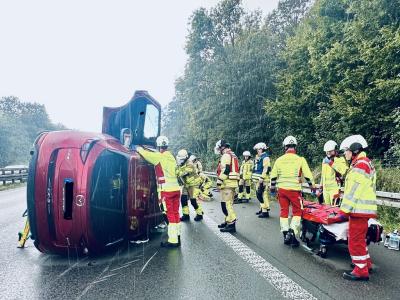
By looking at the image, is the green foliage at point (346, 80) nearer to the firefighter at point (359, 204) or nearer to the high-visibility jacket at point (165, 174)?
the firefighter at point (359, 204)

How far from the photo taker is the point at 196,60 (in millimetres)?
30578

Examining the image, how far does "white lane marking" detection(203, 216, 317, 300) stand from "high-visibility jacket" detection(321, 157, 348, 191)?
2.56 metres

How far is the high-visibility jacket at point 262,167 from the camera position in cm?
864

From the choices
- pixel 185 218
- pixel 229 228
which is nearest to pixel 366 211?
pixel 229 228

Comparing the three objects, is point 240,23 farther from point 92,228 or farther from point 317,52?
point 92,228

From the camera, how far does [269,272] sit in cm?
395

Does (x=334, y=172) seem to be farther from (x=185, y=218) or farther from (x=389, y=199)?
(x=185, y=218)

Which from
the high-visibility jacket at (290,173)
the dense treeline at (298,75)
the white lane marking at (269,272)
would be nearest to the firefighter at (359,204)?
the white lane marking at (269,272)

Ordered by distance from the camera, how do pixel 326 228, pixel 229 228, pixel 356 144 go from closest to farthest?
pixel 356 144
pixel 326 228
pixel 229 228

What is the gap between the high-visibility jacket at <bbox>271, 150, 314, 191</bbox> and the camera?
5.72 metres

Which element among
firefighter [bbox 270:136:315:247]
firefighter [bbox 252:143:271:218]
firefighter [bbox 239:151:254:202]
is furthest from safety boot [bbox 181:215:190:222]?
firefighter [bbox 239:151:254:202]

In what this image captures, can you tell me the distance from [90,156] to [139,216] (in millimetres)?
1364

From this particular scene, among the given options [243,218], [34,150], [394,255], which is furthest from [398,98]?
[34,150]

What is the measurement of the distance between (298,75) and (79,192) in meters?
16.5
